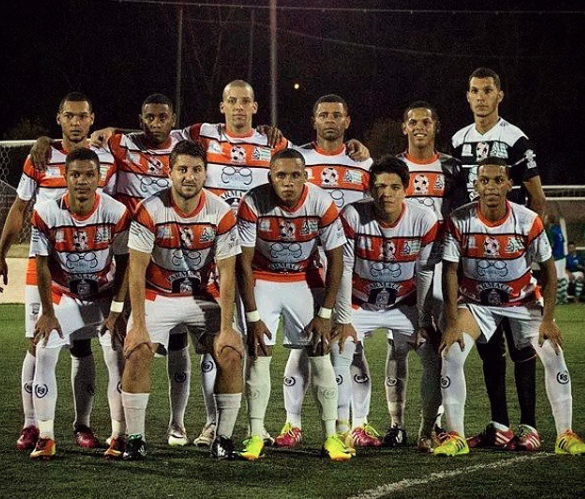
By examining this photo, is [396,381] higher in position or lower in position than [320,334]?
lower

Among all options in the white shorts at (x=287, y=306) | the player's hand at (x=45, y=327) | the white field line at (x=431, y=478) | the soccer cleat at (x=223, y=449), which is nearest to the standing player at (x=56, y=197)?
the player's hand at (x=45, y=327)

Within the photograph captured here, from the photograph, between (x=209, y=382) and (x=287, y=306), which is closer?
(x=287, y=306)

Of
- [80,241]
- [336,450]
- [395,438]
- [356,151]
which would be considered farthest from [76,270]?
[395,438]

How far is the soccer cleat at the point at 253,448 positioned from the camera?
6473mm

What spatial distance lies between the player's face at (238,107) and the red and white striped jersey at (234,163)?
71 millimetres

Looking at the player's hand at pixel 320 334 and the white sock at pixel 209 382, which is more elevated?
the player's hand at pixel 320 334

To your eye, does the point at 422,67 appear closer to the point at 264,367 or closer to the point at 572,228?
the point at 572,228

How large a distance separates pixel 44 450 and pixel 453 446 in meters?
2.35

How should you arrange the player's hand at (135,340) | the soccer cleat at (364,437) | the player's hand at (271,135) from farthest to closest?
1. the player's hand at (271,135)
2. the soccer cleat at (364,437)
3. the player's hand at (135,340)

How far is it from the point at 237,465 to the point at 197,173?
165 centimetres

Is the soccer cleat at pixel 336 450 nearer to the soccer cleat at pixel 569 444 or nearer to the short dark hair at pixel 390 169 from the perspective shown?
the soccer cleat at pixel 569 444

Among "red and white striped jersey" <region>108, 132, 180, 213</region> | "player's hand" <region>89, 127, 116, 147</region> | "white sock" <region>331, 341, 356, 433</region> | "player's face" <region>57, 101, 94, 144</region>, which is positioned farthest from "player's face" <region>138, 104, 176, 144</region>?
"white sock" <region>331, 341, 356, 433</region>

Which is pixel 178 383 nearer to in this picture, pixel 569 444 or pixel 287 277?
pixel 287 277

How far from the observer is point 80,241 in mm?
6672
